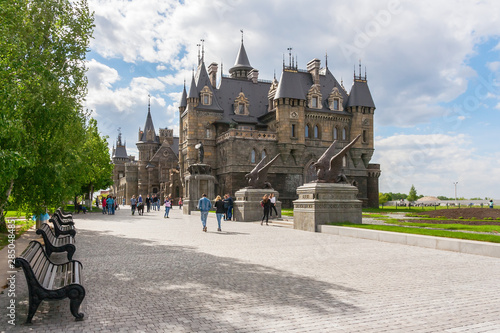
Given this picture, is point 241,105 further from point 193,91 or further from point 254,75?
point 254,75

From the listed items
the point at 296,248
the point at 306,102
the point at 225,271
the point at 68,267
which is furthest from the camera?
the point at 306,102

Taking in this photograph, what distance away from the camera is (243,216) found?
27.7m

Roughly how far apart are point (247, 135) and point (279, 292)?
4388 centimetres

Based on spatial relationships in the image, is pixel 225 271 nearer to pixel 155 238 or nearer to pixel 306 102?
pixel 155 238

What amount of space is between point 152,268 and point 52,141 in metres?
5.39

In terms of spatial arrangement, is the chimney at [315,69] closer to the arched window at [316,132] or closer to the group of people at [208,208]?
the arched window at [316,132]

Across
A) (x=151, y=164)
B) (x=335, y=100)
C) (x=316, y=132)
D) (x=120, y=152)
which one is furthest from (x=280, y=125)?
(x=120, y=152)

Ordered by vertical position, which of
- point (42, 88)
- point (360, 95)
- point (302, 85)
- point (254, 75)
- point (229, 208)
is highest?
point (254, 75)

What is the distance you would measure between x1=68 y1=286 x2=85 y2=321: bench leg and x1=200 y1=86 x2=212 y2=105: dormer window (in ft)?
163

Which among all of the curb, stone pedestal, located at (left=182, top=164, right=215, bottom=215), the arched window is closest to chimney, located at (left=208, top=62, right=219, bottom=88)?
the arched window

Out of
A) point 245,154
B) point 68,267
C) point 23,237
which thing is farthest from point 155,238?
point 245,154

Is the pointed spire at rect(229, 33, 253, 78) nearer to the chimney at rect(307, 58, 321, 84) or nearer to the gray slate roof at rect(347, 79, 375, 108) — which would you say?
the chimney at rect(307, 58, 321, 84)

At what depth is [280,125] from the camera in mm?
51844

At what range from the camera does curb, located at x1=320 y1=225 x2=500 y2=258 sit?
1166cm
